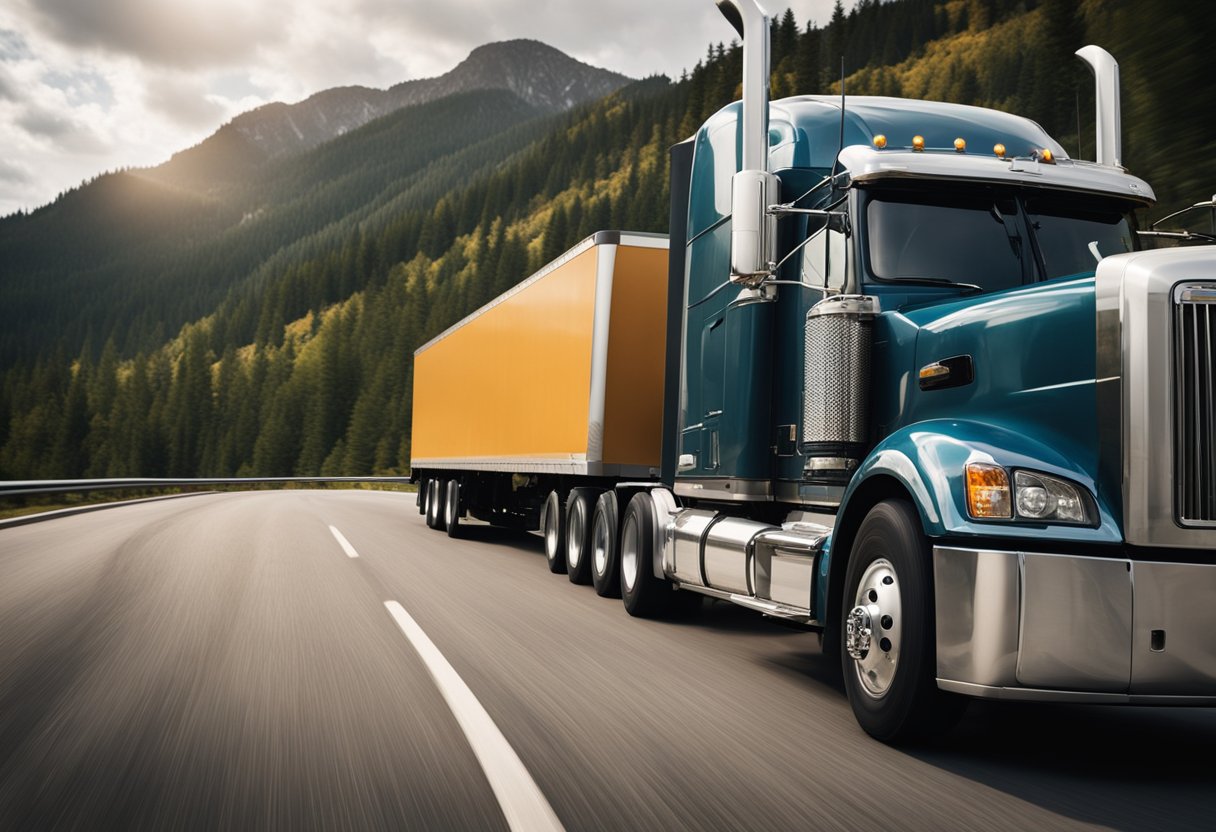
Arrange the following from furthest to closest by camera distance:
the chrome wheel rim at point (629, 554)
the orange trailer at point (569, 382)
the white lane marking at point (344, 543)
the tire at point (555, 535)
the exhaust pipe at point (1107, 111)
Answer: the white lane marking at point (344, 543), the tire at point (555, 535), the orange trailer at point (569, 382), the chrome wheel rim at point (629, 554), the exhaust pipe at point (1107, 111)

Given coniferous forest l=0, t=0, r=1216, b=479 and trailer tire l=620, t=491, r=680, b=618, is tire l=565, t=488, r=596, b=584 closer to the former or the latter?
trailer tire l=620, t=491, r=680, b=618

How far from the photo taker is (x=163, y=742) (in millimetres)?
4930

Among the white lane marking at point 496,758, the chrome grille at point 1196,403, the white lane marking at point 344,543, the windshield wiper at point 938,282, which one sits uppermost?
the windshield wiper at point 938,282

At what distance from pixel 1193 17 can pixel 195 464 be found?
4896 inches

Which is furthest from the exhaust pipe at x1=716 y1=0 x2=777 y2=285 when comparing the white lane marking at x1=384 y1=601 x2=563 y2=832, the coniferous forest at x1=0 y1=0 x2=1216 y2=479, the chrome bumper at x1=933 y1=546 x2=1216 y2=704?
the coniferous forest at x1=0 y1=0 x2=1216 y2=479

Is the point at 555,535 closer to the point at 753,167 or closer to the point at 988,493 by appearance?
the point at 753,167

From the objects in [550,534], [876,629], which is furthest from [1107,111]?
[550,534]

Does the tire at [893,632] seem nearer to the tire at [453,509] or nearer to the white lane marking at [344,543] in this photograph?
the white lane marking at [344,543]

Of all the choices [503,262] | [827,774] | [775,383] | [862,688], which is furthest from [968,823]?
[503,262]

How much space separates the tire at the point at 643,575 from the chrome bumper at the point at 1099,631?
5089mm

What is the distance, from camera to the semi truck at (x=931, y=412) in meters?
4.50

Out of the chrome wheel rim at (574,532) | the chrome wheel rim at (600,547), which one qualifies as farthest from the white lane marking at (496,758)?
the chrome wheel rim at (574,532)

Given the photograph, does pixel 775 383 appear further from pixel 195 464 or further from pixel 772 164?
pixel 195 464

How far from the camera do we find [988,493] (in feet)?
15.4
